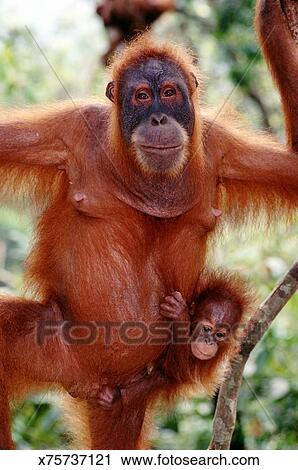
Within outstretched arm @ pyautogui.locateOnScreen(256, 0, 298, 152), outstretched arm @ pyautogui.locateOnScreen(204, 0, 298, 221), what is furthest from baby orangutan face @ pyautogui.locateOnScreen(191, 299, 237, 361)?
outstretched arm @ pyautogui.locateOnScreen(256, 0, 298, 152)

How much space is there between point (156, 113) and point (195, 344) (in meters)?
1.09

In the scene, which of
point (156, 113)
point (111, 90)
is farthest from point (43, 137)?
point (156, 113)

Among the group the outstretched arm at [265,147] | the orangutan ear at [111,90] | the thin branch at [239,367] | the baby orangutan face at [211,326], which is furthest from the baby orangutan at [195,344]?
the orangutan ear at [111,90]

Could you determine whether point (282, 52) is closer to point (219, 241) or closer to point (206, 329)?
point (219, 241)

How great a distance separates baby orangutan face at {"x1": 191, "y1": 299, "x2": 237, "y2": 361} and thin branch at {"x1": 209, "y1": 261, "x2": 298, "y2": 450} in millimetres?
109

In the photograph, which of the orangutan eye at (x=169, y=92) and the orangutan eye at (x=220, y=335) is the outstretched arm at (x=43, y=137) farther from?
the orangutan eye at (x=220, y=335)

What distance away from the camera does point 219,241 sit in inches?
159

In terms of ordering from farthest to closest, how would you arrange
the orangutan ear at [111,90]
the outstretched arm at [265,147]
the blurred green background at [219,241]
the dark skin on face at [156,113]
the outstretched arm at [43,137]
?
the blurred green background at [219,241], the outstretched arm at [265,147], the orangutan ear at [111,90], the outstretched arm at [43,137], the dark skin on face at [156,113]

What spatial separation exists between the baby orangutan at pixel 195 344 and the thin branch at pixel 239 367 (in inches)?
4.9

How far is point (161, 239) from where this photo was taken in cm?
364

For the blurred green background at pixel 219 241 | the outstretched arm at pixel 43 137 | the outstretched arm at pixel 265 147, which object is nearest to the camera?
the outstretched arm at pixel 43 137

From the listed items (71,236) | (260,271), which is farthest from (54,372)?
(260,271)

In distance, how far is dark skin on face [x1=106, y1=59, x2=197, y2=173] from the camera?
132 inches

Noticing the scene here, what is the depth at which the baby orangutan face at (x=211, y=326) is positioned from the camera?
3.63 metres
